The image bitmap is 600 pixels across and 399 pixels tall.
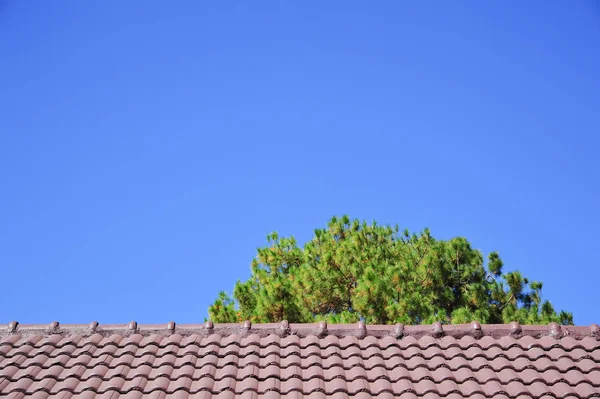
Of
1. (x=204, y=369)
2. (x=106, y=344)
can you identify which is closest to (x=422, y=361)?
(x=204, y=369)

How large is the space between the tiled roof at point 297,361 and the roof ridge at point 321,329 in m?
0.01

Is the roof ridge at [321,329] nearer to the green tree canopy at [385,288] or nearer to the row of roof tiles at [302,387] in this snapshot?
the row of roof tiles at [302,387]

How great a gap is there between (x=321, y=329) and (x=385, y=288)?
10.5 meters

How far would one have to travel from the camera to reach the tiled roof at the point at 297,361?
7.08 m

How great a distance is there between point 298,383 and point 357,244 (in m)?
15.0

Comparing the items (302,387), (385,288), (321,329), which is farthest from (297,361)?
(385,288)

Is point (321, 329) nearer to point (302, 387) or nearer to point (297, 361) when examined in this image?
point (297, 361)

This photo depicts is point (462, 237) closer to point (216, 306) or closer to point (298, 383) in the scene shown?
point (216, 306)

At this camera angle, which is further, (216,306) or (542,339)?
(216,306)

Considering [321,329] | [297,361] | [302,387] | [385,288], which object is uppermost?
[385,288]

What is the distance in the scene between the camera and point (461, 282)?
2080cm

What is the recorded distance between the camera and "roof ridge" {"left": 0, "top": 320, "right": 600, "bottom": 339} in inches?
321

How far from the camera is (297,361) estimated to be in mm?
7566

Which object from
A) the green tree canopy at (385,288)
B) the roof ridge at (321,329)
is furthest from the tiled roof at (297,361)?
the green tree canopy at (385,288)
